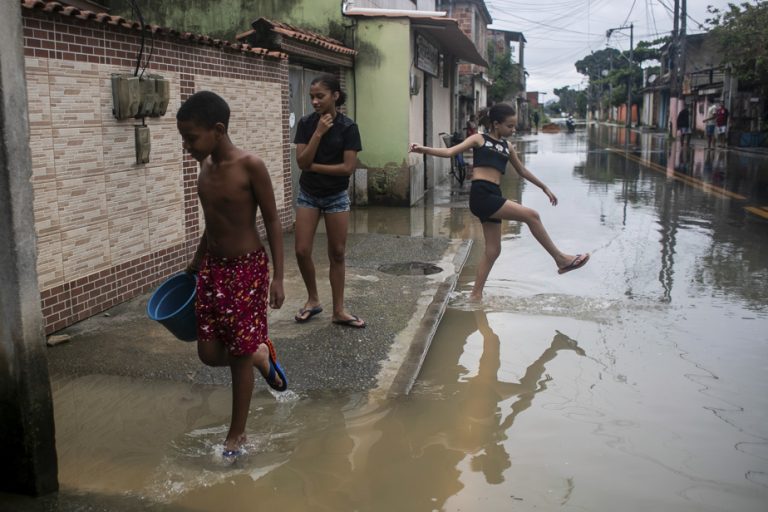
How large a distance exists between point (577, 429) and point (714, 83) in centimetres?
3912

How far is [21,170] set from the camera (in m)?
3.13

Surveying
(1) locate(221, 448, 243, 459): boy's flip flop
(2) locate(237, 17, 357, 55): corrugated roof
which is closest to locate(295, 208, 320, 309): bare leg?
(1) locate(221, 448, 243, 459): boy's flip flop

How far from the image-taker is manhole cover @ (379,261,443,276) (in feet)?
25.7

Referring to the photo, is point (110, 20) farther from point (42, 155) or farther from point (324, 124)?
point (324, 124)

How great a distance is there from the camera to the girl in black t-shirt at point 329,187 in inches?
220

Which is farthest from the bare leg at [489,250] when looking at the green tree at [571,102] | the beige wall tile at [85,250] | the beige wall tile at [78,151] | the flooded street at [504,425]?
the green tree at [571,102]

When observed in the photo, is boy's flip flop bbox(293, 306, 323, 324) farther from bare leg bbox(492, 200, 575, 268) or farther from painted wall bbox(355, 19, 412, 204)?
painted wall bbox(355, 19, 412, 204)

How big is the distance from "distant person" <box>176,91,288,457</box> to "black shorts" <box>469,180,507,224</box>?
3.31 metres

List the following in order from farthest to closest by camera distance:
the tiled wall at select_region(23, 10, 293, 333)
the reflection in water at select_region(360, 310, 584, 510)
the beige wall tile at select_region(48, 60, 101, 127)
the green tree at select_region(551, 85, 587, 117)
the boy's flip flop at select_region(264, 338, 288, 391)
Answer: the green tree at select_region(551, 85, 587, 117)
the beige wall tile at select_region(48, 60, 101, 127)
the tiled wall at select_region(23, 10, 293, 333)
the boy's flip flop at select_region(264, 338, 288, 391)
the reflection in water at select_region(360, 310, 584, 510)

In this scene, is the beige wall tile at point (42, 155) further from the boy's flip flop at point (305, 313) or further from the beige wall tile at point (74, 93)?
the boy's flip flop at point (305, 313)

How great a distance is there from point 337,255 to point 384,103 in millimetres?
7717

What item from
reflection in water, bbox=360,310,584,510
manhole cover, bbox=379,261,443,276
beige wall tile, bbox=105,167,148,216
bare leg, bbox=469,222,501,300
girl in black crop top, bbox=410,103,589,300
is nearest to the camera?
reflection in water, bbox=360,310,584,510

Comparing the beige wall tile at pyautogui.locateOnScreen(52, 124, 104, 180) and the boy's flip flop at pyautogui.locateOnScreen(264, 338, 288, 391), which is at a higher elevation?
the beige wall tile at pyautogui.locateOnScreen(52, 124, 104, 180)

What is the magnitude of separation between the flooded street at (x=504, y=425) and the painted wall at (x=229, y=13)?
7252 mm
